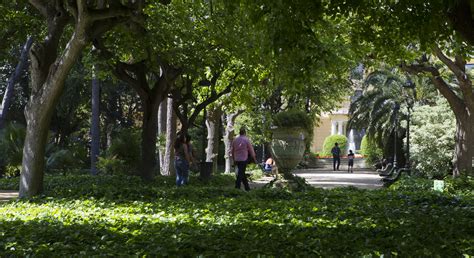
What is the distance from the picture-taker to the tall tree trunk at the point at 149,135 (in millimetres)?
17047

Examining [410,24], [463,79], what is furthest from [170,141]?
[410,24]

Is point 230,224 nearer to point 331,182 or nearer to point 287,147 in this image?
point 287,147

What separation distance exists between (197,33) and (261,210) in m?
7.01

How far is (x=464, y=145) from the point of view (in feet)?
62.6

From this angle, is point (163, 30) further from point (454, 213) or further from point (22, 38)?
point (454, 213)

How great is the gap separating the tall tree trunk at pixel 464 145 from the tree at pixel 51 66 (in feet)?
36.3

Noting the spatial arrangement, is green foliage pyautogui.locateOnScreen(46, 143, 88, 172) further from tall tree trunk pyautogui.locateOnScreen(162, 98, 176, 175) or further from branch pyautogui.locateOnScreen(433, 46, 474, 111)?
branch pyautogui.locateOnScreen(433, 46, 474, 111)

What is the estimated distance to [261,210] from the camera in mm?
9891

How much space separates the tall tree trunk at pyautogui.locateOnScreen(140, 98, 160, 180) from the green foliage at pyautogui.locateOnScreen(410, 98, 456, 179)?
512 inches

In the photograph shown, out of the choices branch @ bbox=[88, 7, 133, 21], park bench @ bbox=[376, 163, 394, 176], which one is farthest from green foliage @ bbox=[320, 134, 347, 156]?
branch @ bbox=[88, 7, 133, 21]

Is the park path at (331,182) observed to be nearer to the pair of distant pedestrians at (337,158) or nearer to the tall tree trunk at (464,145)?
the tall tree trunk at (464,145)

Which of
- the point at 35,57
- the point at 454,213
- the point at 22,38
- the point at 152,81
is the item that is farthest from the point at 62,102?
the point at 454,213

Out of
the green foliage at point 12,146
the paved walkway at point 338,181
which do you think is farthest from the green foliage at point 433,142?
the green foliage at point 12,146

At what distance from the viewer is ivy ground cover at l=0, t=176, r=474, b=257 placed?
599cm
